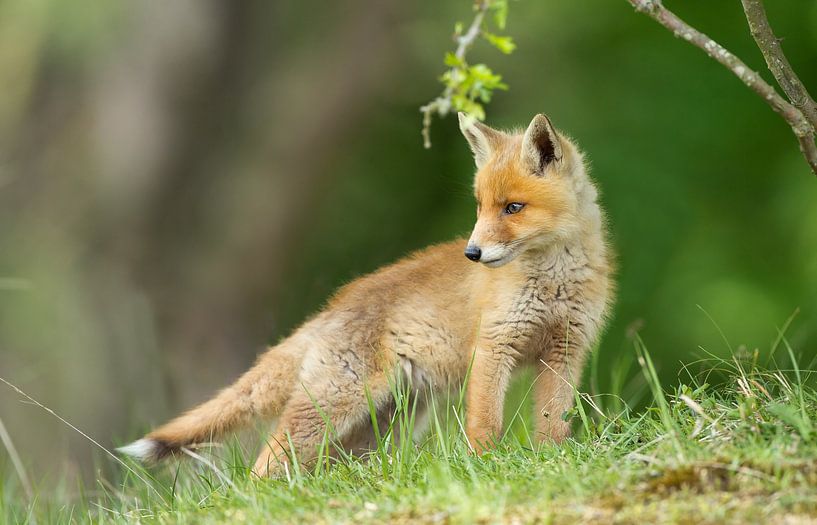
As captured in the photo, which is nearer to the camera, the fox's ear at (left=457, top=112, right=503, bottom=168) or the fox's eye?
the fox's eye

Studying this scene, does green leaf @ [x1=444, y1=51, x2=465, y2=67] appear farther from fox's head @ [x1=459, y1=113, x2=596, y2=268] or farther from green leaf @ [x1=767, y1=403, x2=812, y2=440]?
green leaf @ [x1=767, y1=403, x2=812, y2=440]

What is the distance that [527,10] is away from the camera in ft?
37.5

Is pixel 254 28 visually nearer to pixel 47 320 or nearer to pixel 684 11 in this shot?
pixel 47 320

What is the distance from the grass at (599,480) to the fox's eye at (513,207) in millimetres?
1504

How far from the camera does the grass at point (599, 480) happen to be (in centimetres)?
334

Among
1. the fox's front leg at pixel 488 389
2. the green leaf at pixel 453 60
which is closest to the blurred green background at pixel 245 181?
the fox's front leg at pixel 488 389

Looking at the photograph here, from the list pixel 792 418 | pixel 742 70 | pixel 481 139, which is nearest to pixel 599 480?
pixel 792 418

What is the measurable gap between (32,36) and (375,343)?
6.41m

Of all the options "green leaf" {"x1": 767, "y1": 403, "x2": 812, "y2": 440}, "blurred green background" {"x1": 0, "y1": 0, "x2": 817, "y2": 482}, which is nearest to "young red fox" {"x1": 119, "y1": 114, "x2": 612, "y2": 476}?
"green leaf" {"x1": 767, "y1": 403, "x2": 812, "y2": 440}

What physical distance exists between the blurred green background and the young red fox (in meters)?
2.81

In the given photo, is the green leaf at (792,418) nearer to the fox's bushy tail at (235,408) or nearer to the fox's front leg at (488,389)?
the fox's front leg at (488,389)

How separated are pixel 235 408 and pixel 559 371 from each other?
2.03 meters

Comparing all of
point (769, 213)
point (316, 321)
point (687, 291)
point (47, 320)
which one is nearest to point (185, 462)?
point (316, 321)

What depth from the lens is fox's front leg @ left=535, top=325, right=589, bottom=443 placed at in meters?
5.98
